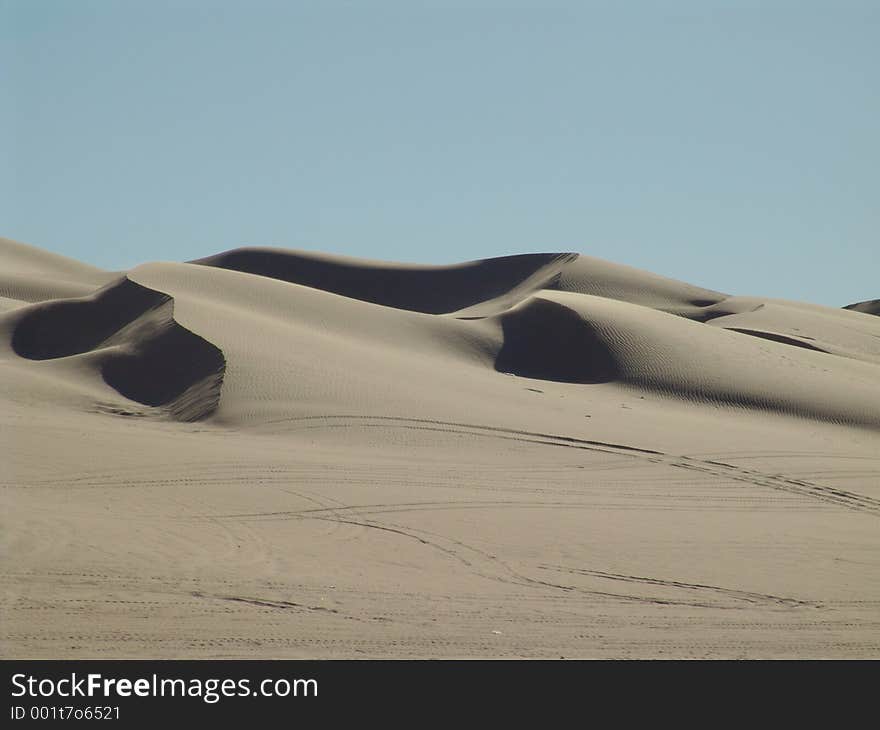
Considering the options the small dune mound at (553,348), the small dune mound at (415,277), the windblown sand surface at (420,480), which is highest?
the small dune mound at (415,277)

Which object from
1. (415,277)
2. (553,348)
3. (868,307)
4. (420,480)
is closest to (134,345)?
(553,348)

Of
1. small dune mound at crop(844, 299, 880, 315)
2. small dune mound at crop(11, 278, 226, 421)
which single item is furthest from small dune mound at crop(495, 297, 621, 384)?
small dune mound at crop(844, 299, 880, 315)

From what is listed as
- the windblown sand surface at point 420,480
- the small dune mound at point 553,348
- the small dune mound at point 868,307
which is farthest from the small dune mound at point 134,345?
the small dune mound at point 868,307

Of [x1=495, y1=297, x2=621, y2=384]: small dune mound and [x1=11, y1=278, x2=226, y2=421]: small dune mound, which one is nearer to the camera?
[x1=11, y1=278, x2=226, y2=421]: small dune mound

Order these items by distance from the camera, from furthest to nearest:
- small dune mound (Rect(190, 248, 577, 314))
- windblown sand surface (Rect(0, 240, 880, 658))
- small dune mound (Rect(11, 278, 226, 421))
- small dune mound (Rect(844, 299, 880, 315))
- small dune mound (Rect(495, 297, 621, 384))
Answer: small dune mound (Rect(844, 299, 880, 315))
small dune mound (Rect(190, 248, 577, 314))
small dune mound (Rect(495, 297, 621, 384))
small dune mound (Rect(11, 278, 226, 421))
windblown sand surface (Rect(0, 240, 880, 658))

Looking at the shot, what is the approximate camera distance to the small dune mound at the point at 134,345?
20.3m

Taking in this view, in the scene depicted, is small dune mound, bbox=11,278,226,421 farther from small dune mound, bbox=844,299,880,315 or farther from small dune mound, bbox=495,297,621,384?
small dune mound, bbox=844,299,880,315

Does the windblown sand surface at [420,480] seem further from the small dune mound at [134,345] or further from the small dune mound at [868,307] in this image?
the small dune mound at [868,307]

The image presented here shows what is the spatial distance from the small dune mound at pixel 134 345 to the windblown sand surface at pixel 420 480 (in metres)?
0.08

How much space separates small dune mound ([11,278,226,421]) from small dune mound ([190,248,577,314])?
21.9 metres

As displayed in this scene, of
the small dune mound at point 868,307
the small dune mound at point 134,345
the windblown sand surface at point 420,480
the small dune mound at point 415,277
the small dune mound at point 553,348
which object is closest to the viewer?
the windblown sand surface at point 420,480

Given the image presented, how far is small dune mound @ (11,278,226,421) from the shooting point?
20.3m
